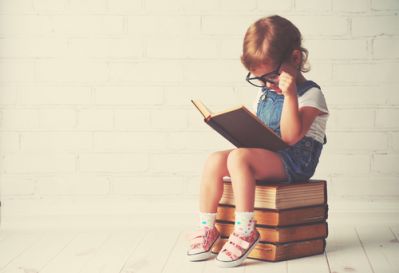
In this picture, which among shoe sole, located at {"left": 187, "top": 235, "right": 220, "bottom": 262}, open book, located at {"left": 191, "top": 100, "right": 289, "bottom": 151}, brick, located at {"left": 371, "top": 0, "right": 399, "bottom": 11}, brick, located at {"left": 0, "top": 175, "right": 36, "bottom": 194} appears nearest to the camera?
Answer: open book, located at {"left": 191, "top": 100, "right": 289, "bottom": 151}

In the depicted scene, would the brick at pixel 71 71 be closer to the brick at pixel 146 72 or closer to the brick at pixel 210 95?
the brick at pixel 146 72

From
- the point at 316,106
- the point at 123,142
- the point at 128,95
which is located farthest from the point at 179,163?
the point at 316,106

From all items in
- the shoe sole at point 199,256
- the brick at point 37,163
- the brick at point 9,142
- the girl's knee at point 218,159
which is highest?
the girl's knee at point 218,159

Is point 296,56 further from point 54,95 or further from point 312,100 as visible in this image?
point 54,95

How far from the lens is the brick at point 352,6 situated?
2.77 metres

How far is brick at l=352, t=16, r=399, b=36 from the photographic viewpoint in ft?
9.05

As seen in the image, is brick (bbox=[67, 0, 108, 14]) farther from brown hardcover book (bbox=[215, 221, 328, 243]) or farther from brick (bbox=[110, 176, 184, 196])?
brown hardcover book (bbox=[215, 221, 328, 243])

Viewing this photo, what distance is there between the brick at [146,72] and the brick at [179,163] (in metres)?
0.32

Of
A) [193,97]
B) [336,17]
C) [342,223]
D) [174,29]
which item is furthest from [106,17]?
[342,223]

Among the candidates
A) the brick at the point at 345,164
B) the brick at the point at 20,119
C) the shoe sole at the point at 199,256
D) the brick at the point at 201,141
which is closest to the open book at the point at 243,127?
the shoe sole at the point at 199,256

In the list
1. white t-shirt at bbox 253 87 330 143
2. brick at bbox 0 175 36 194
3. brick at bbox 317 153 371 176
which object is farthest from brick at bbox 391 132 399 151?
brick at bbox 0 175 36 194

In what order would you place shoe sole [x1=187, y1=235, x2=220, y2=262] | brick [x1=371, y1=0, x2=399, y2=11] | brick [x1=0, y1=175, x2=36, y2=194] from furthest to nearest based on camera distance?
brick [x1=0, y1=175, x2=36, y2=194] < brick [x1=371, y1=0, x2=399, y2=11] < shoe sole [x1=187, y1=235, x2=220, y2=262]

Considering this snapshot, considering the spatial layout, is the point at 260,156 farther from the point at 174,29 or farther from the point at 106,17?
the point at 106,17

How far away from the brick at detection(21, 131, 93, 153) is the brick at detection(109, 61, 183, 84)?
12.2 inches
